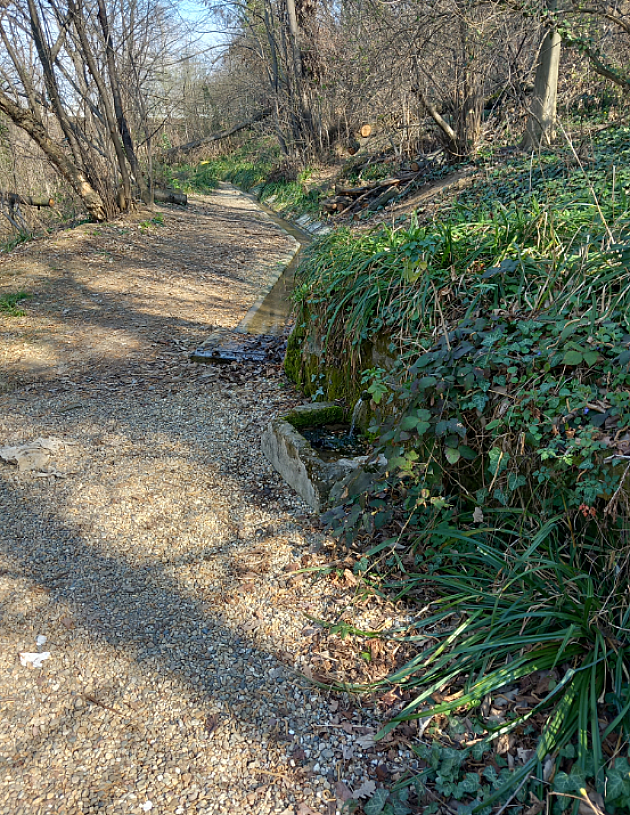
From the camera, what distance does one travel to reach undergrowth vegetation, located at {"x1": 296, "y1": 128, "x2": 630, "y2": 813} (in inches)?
76.1

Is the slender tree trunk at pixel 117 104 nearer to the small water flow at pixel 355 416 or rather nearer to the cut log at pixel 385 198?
the cut log at pixel 385 198

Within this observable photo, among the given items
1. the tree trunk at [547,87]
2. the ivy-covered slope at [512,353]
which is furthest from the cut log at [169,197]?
the ivy-covered slope at [512,353]

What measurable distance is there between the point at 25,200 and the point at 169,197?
418cm

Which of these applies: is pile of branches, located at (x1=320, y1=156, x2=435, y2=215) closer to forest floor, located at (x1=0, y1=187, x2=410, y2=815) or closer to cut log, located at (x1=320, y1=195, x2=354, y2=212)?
cut log, located at (x1=320, y1=195, x2=354, y2=212)

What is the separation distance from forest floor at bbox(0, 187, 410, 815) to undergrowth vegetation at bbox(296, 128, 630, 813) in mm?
284

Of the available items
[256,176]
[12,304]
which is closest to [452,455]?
[12,304]

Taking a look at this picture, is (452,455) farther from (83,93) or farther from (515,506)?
(83,93)

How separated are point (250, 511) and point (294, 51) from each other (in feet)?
56.3

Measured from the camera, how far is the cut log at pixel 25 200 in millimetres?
13242

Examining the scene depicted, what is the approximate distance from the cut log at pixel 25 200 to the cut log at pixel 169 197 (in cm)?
323

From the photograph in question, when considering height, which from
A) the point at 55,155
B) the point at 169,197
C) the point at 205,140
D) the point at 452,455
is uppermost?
the point at 205,140

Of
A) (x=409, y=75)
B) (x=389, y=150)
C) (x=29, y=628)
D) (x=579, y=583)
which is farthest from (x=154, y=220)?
(x=579, y=583)

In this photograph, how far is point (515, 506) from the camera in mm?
2602

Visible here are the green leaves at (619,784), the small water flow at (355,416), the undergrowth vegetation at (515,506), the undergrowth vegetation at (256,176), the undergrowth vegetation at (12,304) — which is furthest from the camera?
the undergrowth vegetation at (256,176)
